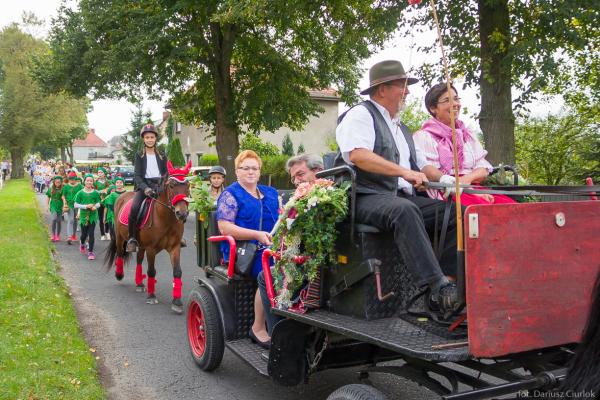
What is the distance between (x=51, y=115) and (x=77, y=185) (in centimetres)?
3883

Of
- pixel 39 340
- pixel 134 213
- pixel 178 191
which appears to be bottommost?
pixel 39 340

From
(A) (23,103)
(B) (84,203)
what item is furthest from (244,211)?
(A) (23,103)

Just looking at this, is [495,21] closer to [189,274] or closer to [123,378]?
→ [189,274]

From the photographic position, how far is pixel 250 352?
473 centimetres

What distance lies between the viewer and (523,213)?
2.77 metres

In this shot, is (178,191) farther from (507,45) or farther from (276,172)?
(276,172)

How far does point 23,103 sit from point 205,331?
5081 centimetres

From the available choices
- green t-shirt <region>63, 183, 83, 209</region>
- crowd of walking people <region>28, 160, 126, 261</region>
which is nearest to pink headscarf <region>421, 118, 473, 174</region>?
crowd of walking people <region>28, 160, 126, 261</region>

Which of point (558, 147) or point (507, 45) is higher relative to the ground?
point (507, 45)

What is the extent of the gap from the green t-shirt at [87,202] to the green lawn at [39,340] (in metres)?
2.72

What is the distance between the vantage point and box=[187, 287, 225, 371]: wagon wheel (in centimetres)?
516

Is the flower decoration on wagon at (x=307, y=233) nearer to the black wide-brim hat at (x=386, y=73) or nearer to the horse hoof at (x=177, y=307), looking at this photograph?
the black wide-brim hat at (x=386, y=73)

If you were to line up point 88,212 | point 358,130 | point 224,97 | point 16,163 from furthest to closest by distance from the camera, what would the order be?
point 16,163
point 224,97
point 88,212
point 358,130

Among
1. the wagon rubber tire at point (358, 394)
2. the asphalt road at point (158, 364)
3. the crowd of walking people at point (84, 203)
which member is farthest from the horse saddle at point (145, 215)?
the wagon rubber tire at point (358, 394)
